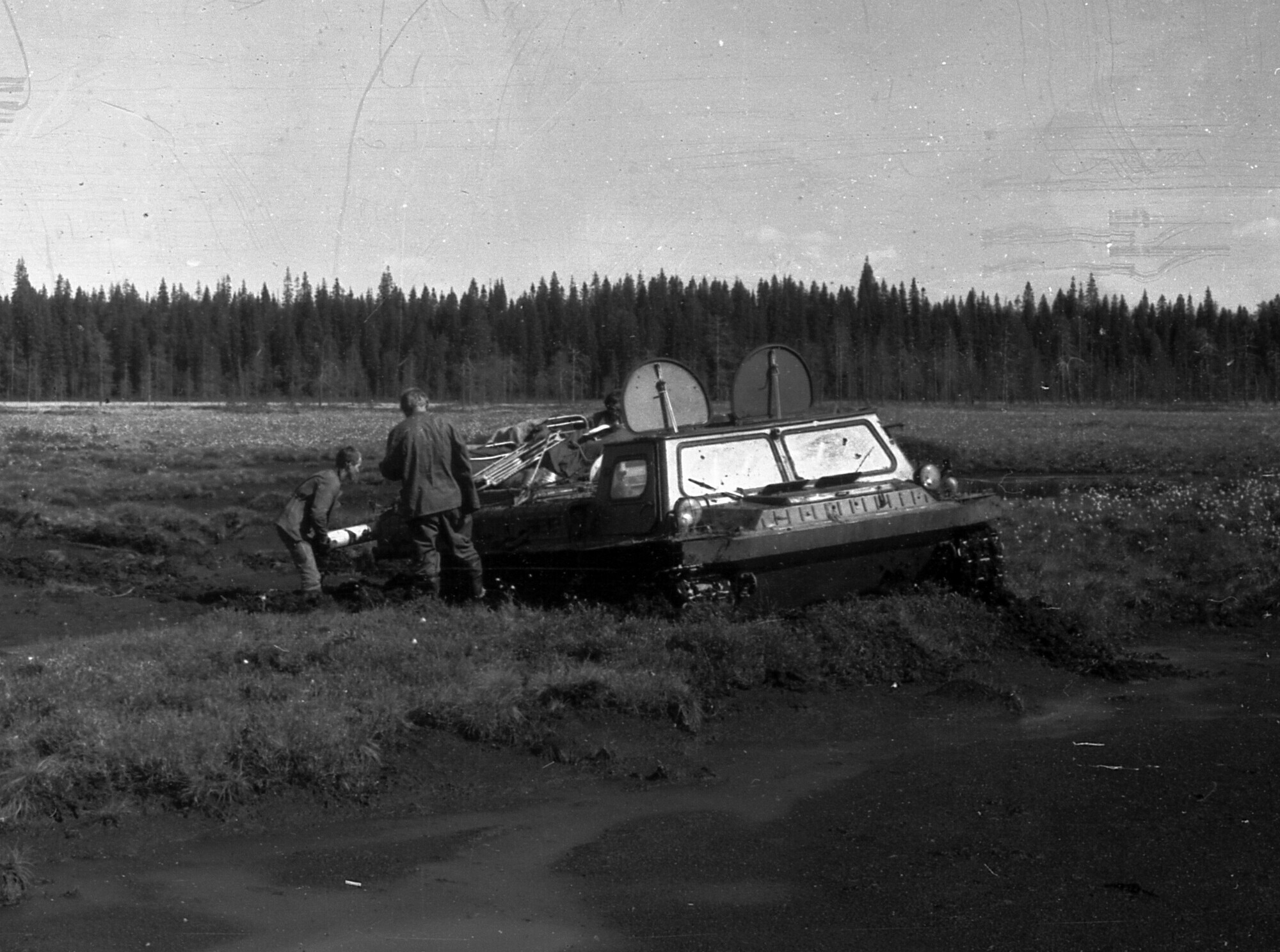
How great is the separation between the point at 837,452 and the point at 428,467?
3370 millimetres

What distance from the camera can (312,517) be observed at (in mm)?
12484

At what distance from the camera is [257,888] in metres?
5.20

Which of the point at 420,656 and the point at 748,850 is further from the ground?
the point at 420,656

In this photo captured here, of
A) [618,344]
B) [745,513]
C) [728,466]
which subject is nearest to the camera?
[745,513]

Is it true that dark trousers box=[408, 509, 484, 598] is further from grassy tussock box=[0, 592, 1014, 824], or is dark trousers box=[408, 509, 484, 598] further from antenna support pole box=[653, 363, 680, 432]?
antenna support pole box=[653, 363, 680, 432]

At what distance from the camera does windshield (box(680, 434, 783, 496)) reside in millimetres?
10664

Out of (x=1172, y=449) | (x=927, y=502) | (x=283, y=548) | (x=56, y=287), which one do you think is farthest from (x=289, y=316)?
(x=927, y=502)

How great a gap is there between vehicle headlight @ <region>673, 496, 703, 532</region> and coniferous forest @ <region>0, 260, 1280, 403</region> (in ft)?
176

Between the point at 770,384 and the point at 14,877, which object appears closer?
the point at 14,877

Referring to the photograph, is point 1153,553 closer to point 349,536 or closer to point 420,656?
point 349,536

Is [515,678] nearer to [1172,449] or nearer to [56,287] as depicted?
[1172,449]

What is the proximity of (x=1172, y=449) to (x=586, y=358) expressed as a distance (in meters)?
45.2

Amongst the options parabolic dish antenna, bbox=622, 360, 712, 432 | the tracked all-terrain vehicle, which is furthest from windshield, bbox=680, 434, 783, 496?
parabolic dish antenna, bbox=622, 360, 712, 432

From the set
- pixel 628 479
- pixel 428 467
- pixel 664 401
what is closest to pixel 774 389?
pixel 664 401
